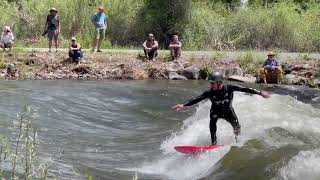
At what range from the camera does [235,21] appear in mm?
29984

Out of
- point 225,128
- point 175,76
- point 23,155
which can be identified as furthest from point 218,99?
point 175,76

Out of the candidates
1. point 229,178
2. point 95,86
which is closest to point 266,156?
point 229,178

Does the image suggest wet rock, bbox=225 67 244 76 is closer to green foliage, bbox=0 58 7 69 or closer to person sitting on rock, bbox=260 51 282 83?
person sitting on rock, bbox=260 51 282 83

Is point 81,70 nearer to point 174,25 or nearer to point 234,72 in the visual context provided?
point 234,72

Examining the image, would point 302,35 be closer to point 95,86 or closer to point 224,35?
point 224,35

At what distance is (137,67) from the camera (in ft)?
71.3

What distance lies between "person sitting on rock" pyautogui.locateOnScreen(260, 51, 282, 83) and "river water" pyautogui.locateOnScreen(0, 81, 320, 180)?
817 millimetres

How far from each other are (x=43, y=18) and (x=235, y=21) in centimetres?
1009

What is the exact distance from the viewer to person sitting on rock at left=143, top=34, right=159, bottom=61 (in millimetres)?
22220

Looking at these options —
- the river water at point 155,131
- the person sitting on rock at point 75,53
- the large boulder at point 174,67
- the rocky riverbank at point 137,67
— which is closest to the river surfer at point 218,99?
the river water at point 155,131

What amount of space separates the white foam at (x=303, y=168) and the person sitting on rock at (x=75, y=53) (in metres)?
13.3

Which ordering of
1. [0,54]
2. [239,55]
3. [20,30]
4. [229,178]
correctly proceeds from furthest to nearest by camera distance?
[20,30]
[239,55]
[0,54]
[229,178]

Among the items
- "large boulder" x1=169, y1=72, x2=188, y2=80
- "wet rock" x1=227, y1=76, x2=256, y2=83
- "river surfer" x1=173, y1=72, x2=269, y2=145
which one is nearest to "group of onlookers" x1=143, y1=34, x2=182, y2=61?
"large boulder" x1=169, y1=72, x2=188, y2=80

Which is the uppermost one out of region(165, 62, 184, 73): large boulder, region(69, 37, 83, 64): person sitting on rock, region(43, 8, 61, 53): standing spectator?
region(43, 8, 61, 53): standing spectator
